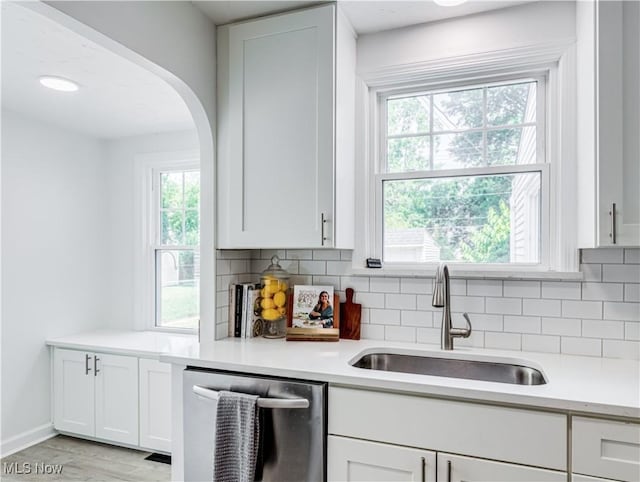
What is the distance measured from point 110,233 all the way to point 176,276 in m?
0.71

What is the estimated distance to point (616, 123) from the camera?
1472 millimetres

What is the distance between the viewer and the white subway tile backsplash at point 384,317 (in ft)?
6.75

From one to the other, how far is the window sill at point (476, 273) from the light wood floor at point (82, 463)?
1.86m

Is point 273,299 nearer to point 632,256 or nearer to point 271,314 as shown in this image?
point 271,314

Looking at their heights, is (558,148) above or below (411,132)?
below

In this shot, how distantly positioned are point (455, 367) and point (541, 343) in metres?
0.39

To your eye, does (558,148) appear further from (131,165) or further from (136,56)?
(131,165)

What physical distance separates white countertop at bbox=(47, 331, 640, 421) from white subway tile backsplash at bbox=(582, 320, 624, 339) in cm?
10

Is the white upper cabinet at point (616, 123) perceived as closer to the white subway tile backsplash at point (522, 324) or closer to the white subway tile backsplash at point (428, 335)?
the white subway tile backsplash at point (522, 324)

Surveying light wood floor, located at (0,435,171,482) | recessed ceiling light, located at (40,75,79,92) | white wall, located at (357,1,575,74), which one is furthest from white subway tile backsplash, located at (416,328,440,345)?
recessed ceiling light, located at (40,75,79,92)

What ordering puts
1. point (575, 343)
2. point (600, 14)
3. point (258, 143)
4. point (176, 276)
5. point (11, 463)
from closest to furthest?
point (600, 14)
point (575, 343)
point (258, 143)
point (11, 463)
point (176, 276)

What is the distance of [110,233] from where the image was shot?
363cm

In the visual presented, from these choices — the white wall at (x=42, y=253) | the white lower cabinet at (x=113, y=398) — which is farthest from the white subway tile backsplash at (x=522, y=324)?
the white wall at (x=42, y=253)

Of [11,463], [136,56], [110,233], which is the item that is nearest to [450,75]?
[136,56]
